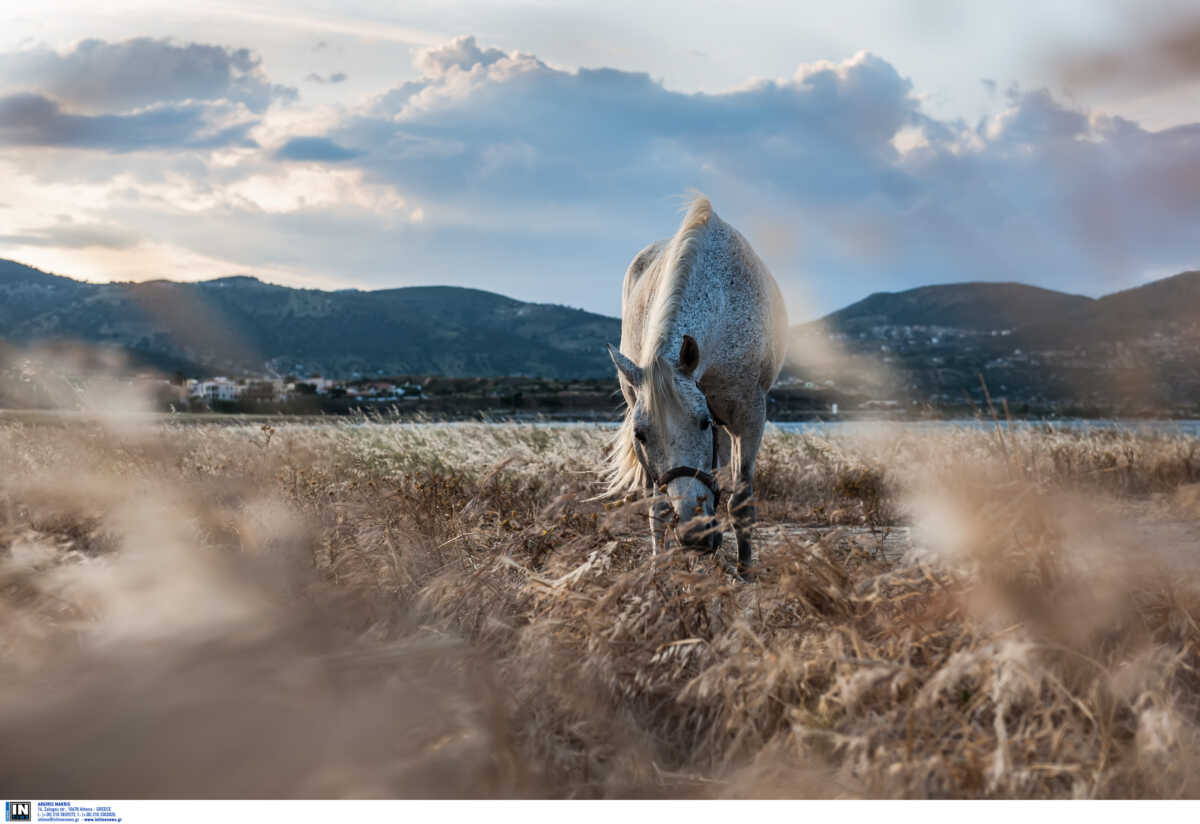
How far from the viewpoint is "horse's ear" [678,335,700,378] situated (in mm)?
4809

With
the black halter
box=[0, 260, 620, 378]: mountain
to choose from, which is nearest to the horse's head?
the black halter

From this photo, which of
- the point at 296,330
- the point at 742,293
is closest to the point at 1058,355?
the point at 742,293

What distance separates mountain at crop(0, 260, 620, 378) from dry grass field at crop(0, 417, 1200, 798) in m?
106

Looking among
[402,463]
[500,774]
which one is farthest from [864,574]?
[402,463]

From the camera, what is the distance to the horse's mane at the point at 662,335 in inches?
184

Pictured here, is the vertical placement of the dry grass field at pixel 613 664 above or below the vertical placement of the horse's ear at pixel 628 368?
below

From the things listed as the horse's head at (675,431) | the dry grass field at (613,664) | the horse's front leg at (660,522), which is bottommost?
the dry grass field at (613,664)

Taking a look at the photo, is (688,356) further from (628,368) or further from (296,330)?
(296,330)

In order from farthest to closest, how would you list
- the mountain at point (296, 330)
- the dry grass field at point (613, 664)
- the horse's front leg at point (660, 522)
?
1. the mountain at point (296, 330)
2. the horse's front leg at point (660, 522)
3. the dry grass field at point (613, 664)

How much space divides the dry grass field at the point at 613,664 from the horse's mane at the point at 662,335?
0.79 metres

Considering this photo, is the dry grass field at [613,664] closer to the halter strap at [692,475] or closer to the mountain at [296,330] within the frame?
the halter strap at [692,475]

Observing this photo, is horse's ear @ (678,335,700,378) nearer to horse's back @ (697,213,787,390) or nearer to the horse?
the horse

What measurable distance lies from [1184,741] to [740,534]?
337cm

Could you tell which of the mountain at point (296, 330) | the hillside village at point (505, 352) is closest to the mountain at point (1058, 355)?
the hillside village at point (505, 352)
